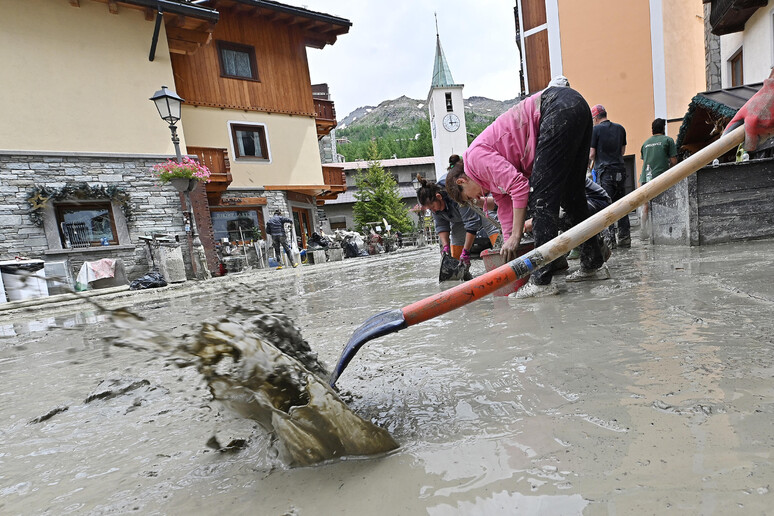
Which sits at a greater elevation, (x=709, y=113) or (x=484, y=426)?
(x=709, y=113)

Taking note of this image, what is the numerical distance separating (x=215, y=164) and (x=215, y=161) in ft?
0.31

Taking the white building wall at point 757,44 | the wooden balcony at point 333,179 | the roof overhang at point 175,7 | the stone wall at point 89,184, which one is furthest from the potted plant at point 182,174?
the white building wall at point 757,44

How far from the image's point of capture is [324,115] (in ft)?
55.4

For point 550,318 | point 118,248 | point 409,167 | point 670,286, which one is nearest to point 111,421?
point 550,318

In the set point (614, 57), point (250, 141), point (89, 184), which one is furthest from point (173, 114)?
point (614, 57)

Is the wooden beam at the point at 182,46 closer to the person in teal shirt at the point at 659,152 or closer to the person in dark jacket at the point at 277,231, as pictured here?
the person in dark jacket at the point at 277,231

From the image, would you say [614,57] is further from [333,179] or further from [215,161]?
[215,161]

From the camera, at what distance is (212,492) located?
3.17 feet

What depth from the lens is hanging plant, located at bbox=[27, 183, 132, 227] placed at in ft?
28.2

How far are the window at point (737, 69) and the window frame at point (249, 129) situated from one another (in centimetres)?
1340

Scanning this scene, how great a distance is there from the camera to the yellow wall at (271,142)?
520 inches

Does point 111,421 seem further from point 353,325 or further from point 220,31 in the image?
point 220,31

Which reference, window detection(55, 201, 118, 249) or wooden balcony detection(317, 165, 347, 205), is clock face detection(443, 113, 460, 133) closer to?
wooden balcony detection(317, 165, 347, 205)

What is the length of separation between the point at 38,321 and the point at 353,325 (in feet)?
16.3
